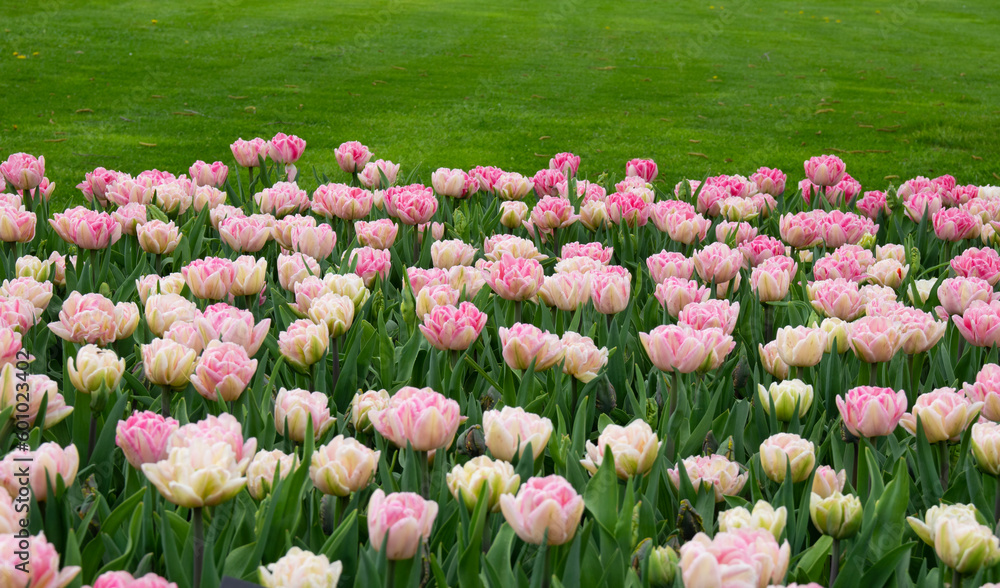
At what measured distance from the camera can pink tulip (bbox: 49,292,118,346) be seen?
6.59 feet

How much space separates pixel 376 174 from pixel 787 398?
287 cm

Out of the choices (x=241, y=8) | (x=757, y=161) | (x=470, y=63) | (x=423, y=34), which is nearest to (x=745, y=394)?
(x=757, y=161)

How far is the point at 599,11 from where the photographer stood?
21.9 metres

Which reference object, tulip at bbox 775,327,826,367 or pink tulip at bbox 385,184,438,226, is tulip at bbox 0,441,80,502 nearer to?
tulip at bbox 775,327,826,367

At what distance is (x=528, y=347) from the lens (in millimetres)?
1928

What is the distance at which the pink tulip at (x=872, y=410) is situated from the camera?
163 cm

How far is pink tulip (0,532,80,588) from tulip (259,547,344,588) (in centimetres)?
26

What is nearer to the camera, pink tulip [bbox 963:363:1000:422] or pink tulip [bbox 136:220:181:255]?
pink tulip [bbox 963:363:1000:422]

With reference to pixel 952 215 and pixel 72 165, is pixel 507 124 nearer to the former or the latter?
pixel 72 165

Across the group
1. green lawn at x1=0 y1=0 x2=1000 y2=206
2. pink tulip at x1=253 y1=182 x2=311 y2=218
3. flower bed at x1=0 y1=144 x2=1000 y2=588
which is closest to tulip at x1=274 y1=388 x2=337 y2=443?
flower bed at x1=0 y1=144 x2=1000 y2=588

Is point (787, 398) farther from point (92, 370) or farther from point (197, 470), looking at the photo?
point (92, 370)

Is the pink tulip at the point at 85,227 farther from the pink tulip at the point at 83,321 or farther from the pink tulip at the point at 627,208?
the pink tulip at the point at 627,208

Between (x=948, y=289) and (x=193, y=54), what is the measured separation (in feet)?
46.5

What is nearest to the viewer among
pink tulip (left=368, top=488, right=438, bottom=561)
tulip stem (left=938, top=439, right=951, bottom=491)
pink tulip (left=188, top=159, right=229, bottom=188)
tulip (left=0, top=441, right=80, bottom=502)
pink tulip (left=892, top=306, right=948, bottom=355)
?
pink tulip (left=368, top=488, right=438, bottom=561)
